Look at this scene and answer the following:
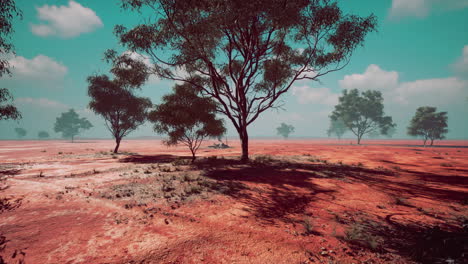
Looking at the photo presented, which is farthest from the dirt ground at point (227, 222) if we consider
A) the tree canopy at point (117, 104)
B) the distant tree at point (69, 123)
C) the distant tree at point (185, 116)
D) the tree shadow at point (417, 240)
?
the distant tree at point (69, 123)

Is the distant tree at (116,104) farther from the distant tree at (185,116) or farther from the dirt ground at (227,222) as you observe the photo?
the dirt ground at (227,222)

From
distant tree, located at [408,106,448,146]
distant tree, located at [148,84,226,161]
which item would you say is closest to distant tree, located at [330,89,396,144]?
distant tree, located at [408,106,448,146]

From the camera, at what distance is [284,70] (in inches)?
802

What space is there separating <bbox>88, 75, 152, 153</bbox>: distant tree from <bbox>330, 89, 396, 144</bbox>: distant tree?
75822 mm

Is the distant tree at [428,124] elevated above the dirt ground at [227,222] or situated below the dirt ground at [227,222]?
above

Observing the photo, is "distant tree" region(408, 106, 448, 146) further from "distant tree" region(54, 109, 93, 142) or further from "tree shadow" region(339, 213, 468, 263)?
"distant tree" region(54, 109, 93, 142)

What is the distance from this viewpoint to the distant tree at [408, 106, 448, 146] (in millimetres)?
68250

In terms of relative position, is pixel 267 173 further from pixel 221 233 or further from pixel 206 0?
pixel 206 0

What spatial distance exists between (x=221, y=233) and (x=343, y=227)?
390cm

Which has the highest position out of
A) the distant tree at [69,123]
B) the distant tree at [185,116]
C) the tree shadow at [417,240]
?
the distant tree at [69,123]

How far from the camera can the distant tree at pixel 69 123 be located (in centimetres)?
14312

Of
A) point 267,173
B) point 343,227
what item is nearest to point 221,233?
point 343,227

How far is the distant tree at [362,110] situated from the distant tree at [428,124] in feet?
22.3

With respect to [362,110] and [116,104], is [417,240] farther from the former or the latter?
[362,110]
